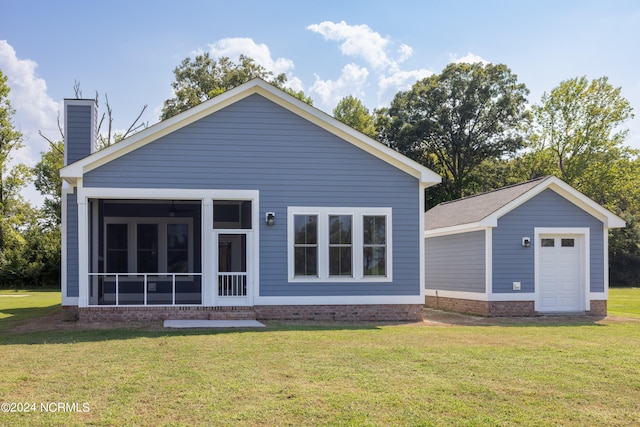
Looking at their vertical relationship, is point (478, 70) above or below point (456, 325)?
above

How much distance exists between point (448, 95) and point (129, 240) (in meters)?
28.6

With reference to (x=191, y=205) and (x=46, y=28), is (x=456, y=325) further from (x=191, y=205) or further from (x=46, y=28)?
(x=46, y=28)

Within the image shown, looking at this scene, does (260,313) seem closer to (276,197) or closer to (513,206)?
(276,197)

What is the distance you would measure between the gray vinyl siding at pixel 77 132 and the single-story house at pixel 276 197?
1.0 inches

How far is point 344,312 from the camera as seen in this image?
15.1 m

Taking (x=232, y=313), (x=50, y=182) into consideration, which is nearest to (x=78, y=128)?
(x=232, y=313)

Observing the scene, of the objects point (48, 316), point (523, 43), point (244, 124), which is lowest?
point (48, 316)

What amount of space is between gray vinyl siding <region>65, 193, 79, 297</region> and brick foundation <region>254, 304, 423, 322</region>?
4529 millimetres

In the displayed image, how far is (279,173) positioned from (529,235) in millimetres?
7183

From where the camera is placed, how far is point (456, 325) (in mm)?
14500

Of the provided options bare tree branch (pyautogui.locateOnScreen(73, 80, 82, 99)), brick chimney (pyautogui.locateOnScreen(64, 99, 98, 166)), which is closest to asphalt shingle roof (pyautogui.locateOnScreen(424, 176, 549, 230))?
brick chimney (pyautogui.locateOnScreen(64, 99, 98, 166))

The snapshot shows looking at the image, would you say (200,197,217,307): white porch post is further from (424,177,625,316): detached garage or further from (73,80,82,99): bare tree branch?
(73,80,82,99): bare tree branch

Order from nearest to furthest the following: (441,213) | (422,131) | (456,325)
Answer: (456,325), (441,213), (422,131)

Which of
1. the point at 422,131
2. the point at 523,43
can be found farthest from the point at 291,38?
the point at 422,131
